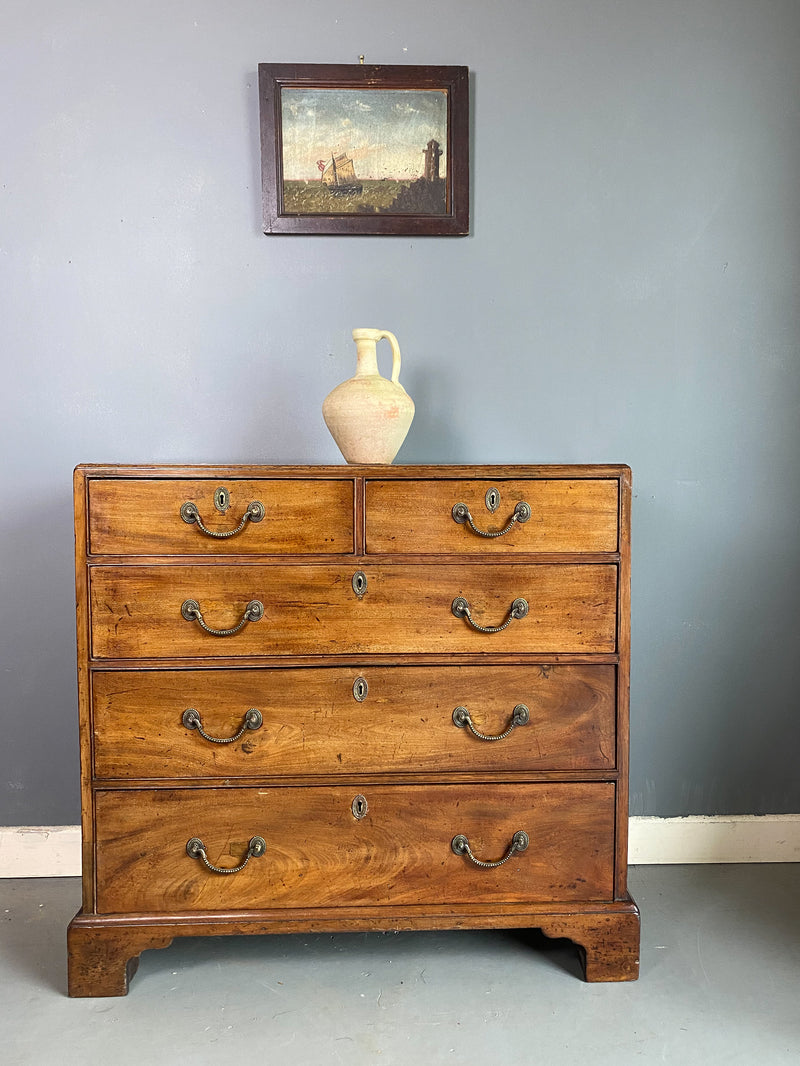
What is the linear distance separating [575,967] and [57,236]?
81.3 inches

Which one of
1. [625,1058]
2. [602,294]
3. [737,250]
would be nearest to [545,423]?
[602,294]

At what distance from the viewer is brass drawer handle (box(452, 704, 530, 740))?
170cm

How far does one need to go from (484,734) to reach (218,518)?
0.67 m

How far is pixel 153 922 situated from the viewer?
5.56 feet

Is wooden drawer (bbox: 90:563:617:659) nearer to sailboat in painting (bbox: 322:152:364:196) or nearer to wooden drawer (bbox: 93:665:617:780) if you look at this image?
wooden drawer (bbox: 93:665:617:780)

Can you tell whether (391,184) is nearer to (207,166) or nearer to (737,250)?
(207,166)

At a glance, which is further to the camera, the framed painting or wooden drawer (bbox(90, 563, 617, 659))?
the framed painting

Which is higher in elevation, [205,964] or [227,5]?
[227,5]

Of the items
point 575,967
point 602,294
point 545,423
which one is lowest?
point 575,967

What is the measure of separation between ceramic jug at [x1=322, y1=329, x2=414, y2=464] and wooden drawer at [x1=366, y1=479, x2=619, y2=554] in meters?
0.14

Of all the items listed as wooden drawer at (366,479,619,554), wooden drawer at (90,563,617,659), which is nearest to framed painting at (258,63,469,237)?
wooden drawer at (366,479,619,554)

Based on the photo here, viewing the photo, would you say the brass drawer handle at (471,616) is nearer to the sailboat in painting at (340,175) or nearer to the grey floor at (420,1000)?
the grey floor at (420,1000)

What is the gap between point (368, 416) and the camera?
1765mm

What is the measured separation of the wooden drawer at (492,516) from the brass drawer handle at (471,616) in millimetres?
97
